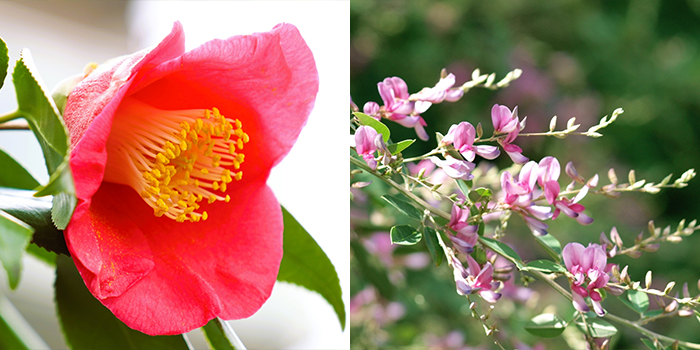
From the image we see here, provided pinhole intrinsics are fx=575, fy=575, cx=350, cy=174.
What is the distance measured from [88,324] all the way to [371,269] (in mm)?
224

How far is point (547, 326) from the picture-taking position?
28 centimetres

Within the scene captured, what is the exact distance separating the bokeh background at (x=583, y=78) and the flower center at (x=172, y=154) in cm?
59

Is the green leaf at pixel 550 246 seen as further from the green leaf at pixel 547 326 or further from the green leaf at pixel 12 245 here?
the green leaf at pixel 12 245

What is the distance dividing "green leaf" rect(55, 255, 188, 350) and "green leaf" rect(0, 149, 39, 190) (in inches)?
1.9

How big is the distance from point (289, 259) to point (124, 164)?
0.33 ft

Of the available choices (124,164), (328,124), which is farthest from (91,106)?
(328,124)

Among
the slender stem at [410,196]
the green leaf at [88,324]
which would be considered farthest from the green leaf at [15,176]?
the slender stem at [410,196]

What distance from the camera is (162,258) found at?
218mm

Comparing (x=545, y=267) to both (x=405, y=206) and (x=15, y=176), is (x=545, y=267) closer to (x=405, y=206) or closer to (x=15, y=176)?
(x=405, y=206)

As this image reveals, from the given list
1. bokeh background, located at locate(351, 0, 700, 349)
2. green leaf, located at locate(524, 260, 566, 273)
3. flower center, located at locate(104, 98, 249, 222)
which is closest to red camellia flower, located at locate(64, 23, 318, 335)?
flower center, located at locate(104, 98, 249, 222)

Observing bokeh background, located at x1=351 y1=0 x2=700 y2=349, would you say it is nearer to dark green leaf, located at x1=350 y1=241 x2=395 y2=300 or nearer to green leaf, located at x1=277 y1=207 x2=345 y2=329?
dark green leaf, located at x1=350 y1=241 x2=395 y2=300

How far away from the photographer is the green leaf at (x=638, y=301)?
279mm

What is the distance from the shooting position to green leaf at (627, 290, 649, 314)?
28 centimetres

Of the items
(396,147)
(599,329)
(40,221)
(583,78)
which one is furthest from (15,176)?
(583,78)
